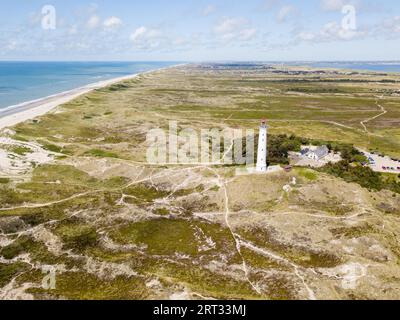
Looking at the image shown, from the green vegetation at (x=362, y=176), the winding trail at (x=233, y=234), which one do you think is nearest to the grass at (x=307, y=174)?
the green vegetation at (x=362, y=176)

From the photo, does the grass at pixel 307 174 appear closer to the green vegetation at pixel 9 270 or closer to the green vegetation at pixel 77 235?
the green vegetation at pixel 77 235

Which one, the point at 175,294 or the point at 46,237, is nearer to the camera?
the point at 175,294

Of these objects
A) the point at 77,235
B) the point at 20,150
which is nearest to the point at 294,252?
the point at 77,235

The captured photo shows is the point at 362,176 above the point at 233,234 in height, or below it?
above

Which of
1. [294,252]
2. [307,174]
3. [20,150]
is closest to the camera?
[294,252]

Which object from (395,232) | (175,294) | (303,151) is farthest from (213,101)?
(175,294)

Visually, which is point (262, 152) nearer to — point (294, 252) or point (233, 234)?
point (233, 234)

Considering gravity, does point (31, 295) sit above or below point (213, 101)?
below

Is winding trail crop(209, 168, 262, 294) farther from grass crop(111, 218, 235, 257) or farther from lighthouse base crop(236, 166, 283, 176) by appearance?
lighthouse base crop(236, 166, 283, 176)
